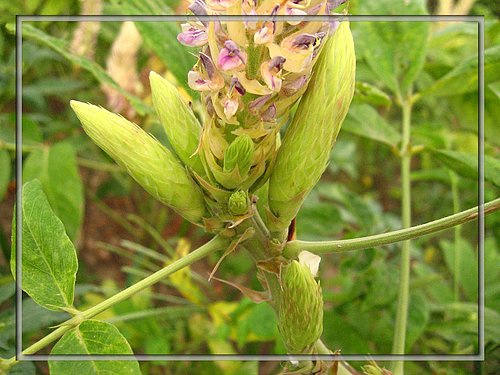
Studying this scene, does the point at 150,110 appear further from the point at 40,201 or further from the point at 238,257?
the point at 238,257

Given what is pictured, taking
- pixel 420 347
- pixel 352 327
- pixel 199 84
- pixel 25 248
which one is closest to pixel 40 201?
pixel 25 248

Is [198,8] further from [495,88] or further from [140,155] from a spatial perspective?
[495,88]

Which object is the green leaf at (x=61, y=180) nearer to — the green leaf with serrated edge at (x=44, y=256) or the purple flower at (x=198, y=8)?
the green leaf with serrated edge at (x=44, y=256)

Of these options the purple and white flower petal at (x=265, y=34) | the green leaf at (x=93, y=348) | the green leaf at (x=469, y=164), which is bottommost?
the green leaf at (x=93, y=348)

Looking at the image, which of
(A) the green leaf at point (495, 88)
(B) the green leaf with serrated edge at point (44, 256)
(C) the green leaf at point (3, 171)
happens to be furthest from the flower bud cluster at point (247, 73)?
(C) the green leaf at point (3, 171)

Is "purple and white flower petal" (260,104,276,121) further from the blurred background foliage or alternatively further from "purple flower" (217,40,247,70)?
the blurred background foliage

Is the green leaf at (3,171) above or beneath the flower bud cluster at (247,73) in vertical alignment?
above
